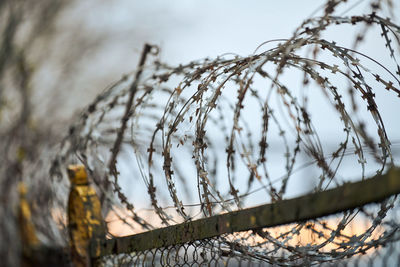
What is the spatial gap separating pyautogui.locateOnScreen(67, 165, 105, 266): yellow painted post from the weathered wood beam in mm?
142

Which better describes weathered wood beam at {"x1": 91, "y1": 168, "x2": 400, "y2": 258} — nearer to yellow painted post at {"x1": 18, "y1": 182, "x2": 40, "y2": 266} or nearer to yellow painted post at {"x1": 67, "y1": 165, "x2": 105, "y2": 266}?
yellow painted post at {"x1": 67, "y1": 165, "x2": 105, "y2": 266}

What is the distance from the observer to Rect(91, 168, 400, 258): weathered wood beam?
6.84 feet

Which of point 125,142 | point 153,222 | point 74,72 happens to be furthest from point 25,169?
point 74,72

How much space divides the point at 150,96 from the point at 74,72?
11769 mm

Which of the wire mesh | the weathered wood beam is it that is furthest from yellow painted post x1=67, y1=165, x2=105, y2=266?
the wire mesh

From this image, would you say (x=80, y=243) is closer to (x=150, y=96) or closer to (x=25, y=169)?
(x=150, y=96)

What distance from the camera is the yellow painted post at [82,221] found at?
3.84 m

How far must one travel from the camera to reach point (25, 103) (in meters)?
7.19

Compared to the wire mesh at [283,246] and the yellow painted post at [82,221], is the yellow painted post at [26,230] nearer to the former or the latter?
the yellow painted post at [82,221]

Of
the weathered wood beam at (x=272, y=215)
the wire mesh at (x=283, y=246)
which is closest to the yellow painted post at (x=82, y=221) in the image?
the weathered wood beam at (x=272, y=215)

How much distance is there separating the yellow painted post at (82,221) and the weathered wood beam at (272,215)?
142 millimetres

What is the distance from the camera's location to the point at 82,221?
385 cm

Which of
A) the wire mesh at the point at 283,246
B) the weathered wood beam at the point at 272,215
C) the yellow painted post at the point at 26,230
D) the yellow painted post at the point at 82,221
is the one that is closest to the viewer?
the weathered wood beam at the point at 272,215

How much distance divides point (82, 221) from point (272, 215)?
5.41 ft
